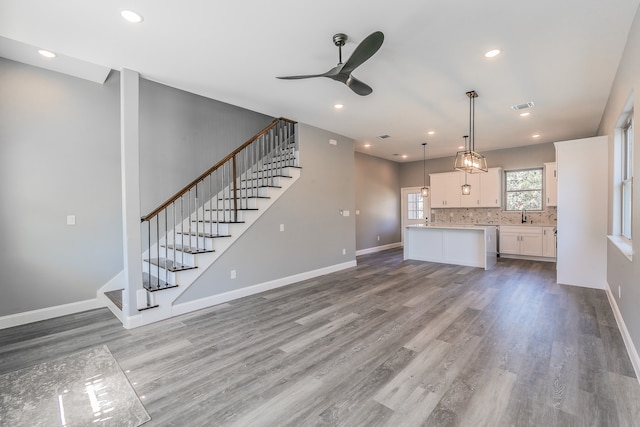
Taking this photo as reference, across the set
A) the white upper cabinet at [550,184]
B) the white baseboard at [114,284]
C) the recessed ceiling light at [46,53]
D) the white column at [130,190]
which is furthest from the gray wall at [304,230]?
the white upper cabinet at [550,184]

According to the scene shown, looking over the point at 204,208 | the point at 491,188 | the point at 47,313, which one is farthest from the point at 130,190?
the point at 491,188

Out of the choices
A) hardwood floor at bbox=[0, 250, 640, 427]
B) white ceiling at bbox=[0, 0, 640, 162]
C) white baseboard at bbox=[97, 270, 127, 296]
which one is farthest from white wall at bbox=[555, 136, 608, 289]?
white baseboard at bbox=[97, 270, 127, 296]

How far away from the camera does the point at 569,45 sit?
2.90 meters

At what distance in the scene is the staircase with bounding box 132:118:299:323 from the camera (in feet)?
12.2

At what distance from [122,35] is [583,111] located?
6742mm

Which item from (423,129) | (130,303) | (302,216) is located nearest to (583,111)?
(423,129)

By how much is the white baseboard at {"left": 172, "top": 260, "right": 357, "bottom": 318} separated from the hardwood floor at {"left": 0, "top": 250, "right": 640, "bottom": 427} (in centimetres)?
18

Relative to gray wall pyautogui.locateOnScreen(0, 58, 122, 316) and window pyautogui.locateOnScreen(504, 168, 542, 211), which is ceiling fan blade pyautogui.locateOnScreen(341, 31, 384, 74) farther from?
window pyautogui.locateOnScreen(504, 168, 542, 211)

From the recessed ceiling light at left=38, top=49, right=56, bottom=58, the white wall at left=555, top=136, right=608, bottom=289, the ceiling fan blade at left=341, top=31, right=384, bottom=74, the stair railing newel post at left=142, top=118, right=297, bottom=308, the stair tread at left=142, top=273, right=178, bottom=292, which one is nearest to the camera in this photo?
the ceiling fan blade at left=341, top=31, right=384, bottom=74

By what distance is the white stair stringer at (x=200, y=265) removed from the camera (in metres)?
3.48

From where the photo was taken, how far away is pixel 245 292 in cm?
446

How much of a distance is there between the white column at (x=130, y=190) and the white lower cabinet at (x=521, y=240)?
8183 millimetres

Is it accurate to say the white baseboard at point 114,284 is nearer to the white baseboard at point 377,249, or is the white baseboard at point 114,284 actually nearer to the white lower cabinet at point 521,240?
the white baseboard at point 377,249

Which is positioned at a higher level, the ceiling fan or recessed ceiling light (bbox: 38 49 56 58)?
recessed ceiling light (bbox: 38 49 56 58)
